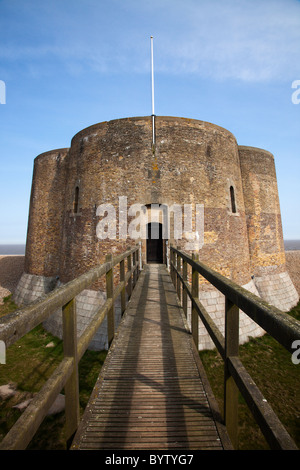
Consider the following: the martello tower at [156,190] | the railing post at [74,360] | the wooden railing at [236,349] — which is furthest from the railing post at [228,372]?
the martello tower at [156,190]

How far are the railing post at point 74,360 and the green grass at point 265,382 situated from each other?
436 centimetres

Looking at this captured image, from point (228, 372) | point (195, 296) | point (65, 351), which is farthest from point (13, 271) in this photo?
point (228, 372)

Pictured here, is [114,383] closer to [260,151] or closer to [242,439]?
[242,439]

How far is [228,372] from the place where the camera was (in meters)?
1.79

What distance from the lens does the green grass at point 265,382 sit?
4895 mm

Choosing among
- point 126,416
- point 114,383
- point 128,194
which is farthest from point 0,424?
point 128,194

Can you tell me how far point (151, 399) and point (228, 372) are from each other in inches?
39.1

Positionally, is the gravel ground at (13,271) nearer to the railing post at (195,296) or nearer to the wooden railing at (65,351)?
the railing post at (195,296)

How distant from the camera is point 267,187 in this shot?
13.1 meters

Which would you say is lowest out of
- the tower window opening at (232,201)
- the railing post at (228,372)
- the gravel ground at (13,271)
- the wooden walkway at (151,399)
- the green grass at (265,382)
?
the green grass at (265,382)

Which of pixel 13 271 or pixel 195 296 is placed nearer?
pixel 195 296

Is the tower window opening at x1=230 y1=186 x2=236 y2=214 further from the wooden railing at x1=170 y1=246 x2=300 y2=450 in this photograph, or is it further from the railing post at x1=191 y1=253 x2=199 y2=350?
the wooden railing at x1=170 y1=246 x2=300 y2=450

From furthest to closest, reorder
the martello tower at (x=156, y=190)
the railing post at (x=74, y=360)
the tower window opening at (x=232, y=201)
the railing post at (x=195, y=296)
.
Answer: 1. the tower window opening at (x=232, y=201)
2. the martello tower at (x=156, y=190)
3. the railing post at (x=195, y=296)
4. the railing post at (x=74, y=360)

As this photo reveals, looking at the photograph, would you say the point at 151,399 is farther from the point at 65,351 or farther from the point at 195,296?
the point at 195,296
